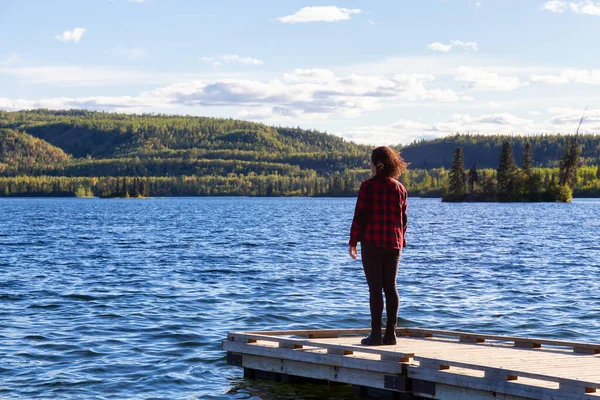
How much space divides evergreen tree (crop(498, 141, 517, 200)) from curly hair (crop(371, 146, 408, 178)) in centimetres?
17084

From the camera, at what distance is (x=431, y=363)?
12.8 metres

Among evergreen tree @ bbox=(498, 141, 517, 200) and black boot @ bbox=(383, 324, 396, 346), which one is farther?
evergreen tree @ bbox=(498, 141, 517, 200)

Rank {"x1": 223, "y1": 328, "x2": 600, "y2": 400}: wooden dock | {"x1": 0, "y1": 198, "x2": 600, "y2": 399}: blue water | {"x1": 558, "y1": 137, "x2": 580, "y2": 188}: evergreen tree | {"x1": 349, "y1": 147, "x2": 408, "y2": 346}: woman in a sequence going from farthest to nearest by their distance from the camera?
{"x1": 558, "y1": 137, "x2": 580, "y2": 188}: evergreen tree < {"x1": 0, "y1": 198, "x2": 600, "y2": 399}: blue water < {"x1": 349, "y1": 147, "x2": 408, "y2": 346}: woman < {"x1": 223, "y1": 328, "x2": 600, "y2": 400}: wooden dock

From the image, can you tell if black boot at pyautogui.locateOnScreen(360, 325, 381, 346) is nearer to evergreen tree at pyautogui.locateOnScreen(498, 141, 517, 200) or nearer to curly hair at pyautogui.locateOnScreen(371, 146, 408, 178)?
curly hair at pyautogui.locateOnScreen(371, 146, 408, 178)

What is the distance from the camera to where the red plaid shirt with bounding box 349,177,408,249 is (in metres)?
13.8

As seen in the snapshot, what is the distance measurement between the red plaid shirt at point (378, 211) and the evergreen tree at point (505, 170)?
561 feet

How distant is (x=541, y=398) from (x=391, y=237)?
3741 millimetres

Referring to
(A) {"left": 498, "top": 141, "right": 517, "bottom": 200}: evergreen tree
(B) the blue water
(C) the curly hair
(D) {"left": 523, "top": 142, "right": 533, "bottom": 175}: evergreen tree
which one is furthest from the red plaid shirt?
(D) {"left": 523, "top": 142, "right": 533, "bottom": 175}: evergreen tree

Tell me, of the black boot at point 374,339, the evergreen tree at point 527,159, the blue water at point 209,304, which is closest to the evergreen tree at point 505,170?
the evergreen tree at point 527,159

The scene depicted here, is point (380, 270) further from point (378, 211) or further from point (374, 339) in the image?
point (374, 339)

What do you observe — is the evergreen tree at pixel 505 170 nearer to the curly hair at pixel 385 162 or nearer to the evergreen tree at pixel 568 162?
the evergreen tree at pixel 568 162

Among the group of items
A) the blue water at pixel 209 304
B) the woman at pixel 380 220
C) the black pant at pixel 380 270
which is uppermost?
the woman at pixel 380 220

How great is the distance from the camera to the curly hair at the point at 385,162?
1385 cm

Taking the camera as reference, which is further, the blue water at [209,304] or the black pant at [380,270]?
the blue water at [209,304]
